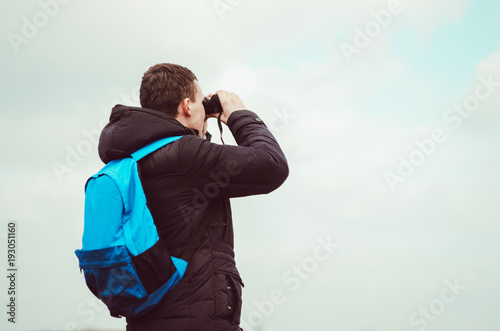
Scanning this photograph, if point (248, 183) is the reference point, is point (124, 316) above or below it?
below

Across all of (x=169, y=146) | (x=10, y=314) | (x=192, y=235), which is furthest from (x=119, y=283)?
(x=10, y=314)

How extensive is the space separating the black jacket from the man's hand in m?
0.45

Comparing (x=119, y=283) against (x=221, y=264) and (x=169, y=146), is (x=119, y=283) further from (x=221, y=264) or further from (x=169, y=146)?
(x=169, y=146)

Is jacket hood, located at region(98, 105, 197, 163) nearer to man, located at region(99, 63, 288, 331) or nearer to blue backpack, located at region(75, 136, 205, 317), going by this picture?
man, located at region(99, 63, 288, 331)

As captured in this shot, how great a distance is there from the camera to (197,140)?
11.1ft

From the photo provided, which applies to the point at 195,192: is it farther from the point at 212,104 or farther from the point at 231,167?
the point at 212,104

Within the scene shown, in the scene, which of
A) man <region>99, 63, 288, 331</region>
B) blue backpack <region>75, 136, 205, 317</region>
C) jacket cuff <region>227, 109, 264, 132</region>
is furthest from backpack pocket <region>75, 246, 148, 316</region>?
jacket cuff <region>227, 109, 264, 132</region>

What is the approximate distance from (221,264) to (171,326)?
45 centimetres

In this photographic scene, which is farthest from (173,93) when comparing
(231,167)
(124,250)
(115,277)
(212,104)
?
(115,277)

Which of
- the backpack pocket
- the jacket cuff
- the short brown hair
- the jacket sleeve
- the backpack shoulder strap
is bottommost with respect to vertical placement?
the backpack pocket

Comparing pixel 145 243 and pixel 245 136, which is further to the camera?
pixel 245 136

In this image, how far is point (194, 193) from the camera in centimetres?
340

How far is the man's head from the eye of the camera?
11.9ft

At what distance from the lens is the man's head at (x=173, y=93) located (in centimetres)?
363
